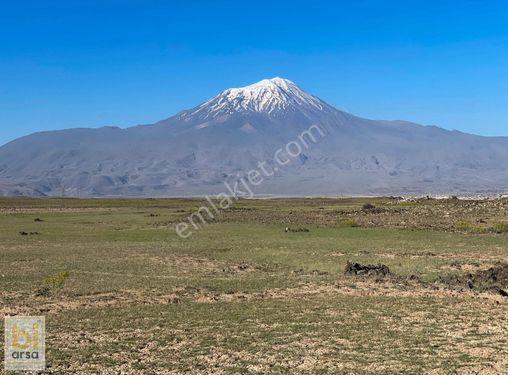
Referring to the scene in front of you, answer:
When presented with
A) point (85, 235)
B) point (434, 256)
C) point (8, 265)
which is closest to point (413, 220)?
point (434, 256)

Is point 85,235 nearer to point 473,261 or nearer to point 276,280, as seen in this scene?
point 276,280

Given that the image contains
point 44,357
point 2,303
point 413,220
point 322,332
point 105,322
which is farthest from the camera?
point 413,220

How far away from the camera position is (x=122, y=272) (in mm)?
25297

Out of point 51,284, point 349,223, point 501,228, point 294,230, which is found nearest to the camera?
point 51,284

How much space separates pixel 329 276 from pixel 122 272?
8.52 meters

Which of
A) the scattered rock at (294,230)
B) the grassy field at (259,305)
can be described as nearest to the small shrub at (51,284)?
the grassy field at (259,305)

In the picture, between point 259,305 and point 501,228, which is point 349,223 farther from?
point 259,305

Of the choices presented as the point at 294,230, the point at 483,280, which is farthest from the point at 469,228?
the point at 483,280

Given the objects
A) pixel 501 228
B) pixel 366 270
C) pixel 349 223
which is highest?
pixel 349 223

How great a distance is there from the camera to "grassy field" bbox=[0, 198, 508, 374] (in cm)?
1261

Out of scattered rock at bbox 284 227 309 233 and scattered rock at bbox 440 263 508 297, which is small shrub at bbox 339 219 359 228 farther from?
scattered rock at bbox 440 263 508 297

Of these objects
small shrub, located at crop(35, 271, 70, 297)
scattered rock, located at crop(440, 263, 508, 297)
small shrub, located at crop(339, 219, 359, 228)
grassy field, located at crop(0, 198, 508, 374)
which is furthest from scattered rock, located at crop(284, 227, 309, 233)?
small shrub, located at crop(35, 271, 70, 297)

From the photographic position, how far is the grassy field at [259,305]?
12.6 metres

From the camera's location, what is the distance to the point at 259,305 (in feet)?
60.4
